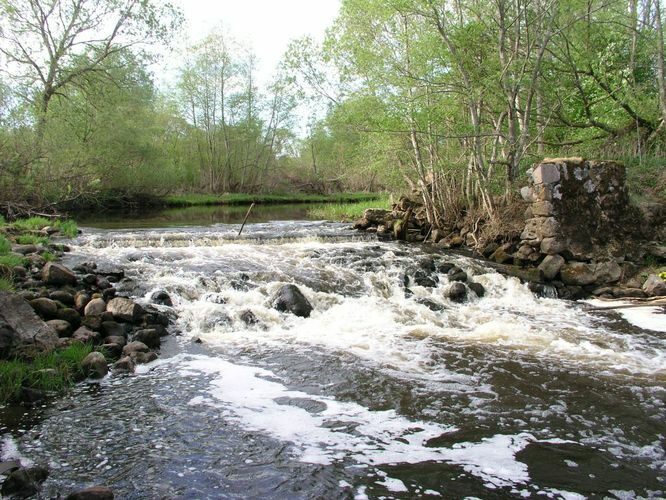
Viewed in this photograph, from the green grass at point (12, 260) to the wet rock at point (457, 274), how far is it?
371 inches

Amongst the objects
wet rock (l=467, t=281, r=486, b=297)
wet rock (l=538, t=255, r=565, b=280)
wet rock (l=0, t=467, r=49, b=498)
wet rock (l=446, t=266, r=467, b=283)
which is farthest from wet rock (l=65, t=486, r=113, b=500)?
wet rock (l=538, t=255, r=565, b=280)

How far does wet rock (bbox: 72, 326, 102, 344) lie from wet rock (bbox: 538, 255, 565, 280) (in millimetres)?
10369

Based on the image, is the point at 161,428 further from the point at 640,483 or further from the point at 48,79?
the point at 48,79

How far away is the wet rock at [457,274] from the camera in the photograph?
39.8ft

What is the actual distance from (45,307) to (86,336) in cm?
103

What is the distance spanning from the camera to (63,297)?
8.44 metres

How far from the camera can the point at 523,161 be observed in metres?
15.7

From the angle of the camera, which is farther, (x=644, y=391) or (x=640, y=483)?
(x=644, y=391)

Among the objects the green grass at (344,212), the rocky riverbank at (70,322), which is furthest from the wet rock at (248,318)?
the green grass at (344,212)

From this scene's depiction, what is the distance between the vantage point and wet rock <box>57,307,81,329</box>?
7.72 metres

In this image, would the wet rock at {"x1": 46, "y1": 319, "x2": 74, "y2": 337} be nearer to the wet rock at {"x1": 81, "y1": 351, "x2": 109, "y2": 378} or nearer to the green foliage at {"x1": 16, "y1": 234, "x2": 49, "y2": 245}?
the wet rock at {"x1": 81, "y1": 351, "x2": 109, "y2": 378}

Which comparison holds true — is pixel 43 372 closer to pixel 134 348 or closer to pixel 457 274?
pixel 134 348

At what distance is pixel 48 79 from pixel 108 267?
14465 mm

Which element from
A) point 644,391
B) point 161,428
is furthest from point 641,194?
point 161,428
